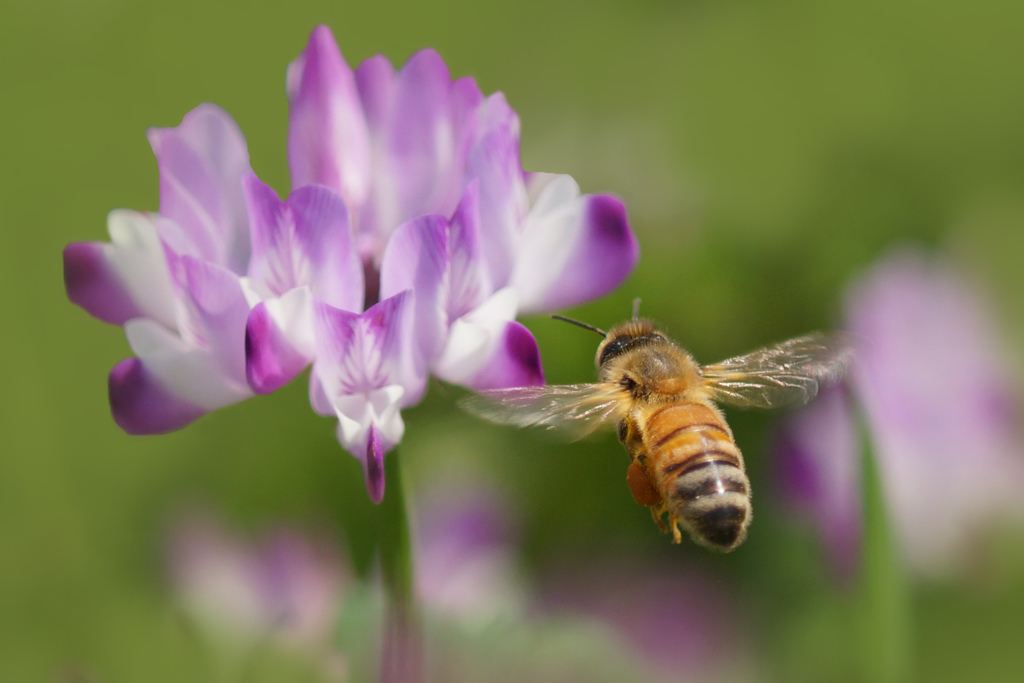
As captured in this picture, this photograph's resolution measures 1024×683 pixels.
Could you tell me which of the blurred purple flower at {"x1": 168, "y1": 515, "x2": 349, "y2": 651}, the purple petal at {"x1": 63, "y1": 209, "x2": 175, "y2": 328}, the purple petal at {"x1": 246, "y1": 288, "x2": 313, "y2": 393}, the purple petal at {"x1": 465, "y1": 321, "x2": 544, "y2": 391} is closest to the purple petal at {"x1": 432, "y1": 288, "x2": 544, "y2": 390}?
the purple petal at {"x1": 465, "y1": 321, "x2": 544, "y2": 391}

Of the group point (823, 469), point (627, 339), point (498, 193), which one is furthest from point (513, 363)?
point (823, 469)

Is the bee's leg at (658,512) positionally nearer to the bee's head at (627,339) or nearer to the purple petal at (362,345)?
the bee's head at (627,339)

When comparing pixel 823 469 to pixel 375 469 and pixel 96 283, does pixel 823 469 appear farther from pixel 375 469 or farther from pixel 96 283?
pixel 96 283

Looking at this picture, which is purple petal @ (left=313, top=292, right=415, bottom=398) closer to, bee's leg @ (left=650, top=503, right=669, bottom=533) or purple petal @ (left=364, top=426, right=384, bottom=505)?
purple petal @ (left=364, top=426, right=384, bottom=505)

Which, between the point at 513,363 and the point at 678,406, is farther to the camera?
the point at 678,406

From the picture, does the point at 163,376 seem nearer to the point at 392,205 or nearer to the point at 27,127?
the point at 392,205
